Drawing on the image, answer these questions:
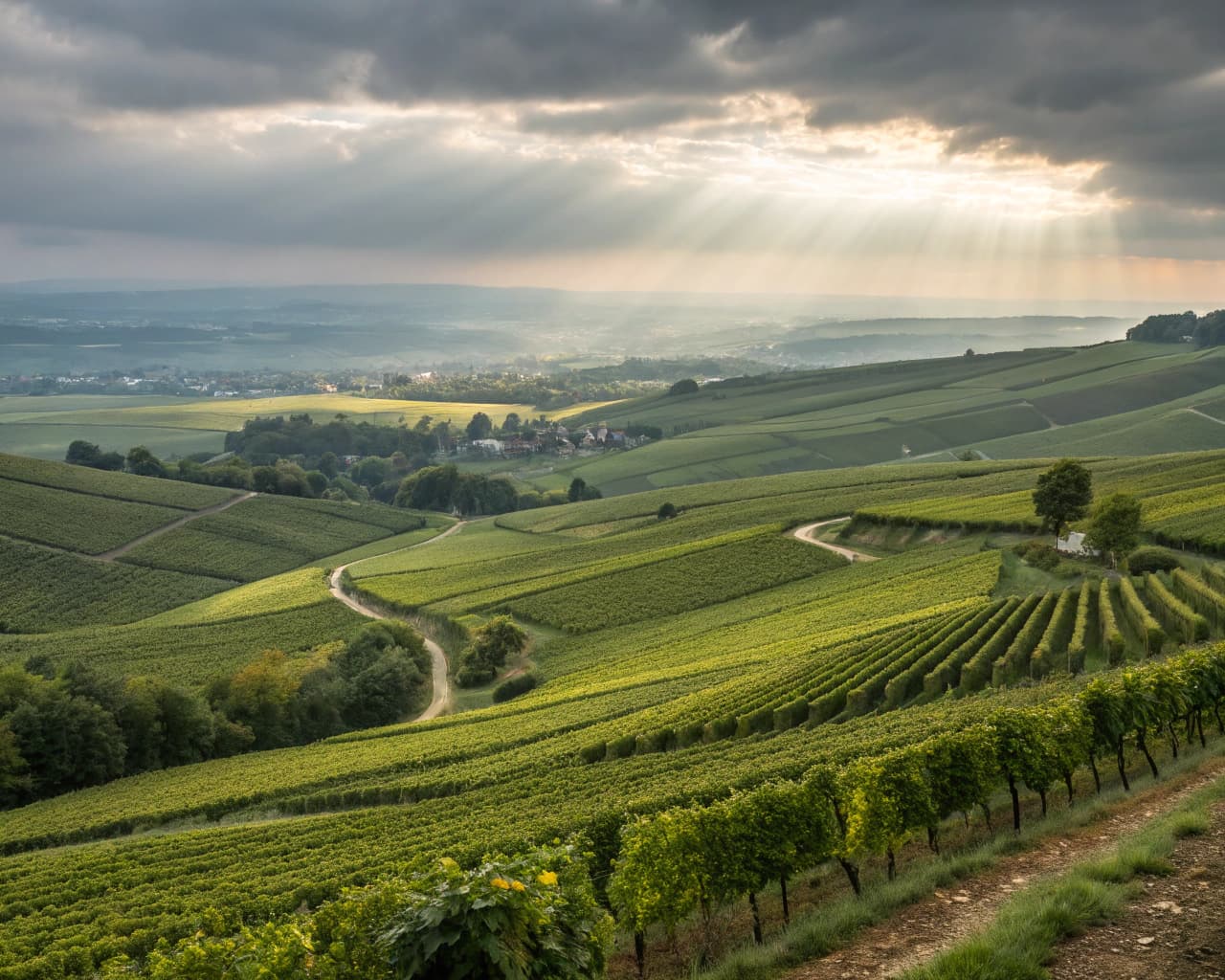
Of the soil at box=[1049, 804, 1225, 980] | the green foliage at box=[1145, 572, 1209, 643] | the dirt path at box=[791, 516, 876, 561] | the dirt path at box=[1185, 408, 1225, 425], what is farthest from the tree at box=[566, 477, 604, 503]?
the soil at box=[1049, 804, 1225, 980]

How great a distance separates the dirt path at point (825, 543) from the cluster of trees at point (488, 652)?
32972 mm

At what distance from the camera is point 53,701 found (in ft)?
165

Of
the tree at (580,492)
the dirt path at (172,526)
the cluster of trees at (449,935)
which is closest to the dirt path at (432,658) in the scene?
the dirt path at (172,526)

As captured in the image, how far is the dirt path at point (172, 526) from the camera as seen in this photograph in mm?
101375

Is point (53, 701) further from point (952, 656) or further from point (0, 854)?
point (952, 656)

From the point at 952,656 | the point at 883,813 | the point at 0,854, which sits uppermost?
the point at 883,813

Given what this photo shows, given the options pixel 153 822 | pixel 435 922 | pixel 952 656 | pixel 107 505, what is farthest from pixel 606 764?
pixel 107 505

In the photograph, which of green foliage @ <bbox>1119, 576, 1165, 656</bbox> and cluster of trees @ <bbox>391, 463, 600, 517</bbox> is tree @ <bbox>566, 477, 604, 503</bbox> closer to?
cluster of trees @ <bbox>391, 463, 600, 517</bbox>

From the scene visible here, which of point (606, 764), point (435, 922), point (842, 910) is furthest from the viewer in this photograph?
point (606, 764)

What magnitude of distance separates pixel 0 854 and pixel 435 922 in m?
40.6

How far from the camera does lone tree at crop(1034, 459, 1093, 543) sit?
6275cm

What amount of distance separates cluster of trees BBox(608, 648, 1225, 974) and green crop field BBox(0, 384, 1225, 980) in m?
0.27

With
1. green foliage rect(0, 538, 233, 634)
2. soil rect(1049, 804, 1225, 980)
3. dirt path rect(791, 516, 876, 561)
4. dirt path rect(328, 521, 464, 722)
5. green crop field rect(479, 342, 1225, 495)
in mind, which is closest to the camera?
soil rect(1049, 804, 1225, 980)

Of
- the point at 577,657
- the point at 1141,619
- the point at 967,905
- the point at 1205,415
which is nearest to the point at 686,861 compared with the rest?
the point at 967,905
